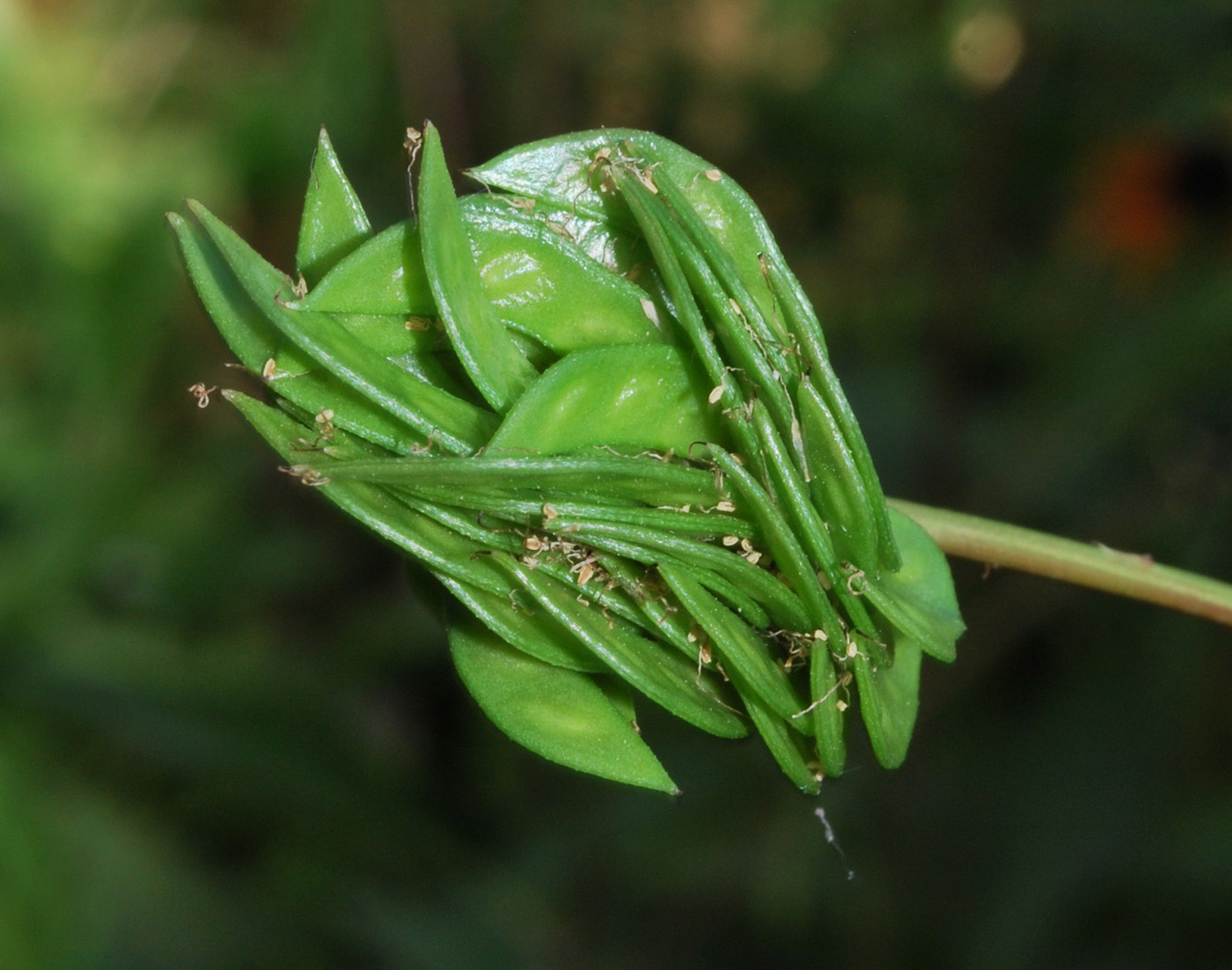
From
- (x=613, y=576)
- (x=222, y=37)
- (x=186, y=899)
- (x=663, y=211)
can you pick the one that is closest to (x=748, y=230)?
(x=663, y=211)

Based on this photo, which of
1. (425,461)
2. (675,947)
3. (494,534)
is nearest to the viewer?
(425,461)

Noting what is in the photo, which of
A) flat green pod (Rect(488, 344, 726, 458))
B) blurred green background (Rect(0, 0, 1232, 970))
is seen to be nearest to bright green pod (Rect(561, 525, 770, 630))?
flat green pod (Rect(488, 344, 726, 458))

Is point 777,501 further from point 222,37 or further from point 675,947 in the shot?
point 222,37

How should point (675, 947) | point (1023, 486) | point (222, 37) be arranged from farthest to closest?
1. point (222, 37)
2. point (1023, 486)
3. point (675, 947)

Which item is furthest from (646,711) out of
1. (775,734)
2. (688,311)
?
(688,311)

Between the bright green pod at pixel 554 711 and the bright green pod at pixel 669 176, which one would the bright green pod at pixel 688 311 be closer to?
the bright green pod at pixel 669 176

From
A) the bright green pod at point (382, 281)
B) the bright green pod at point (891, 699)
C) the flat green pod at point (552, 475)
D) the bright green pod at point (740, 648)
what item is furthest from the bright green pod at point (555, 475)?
the bright green pod at point (891, 699)

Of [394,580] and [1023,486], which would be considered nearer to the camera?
[1023,486]

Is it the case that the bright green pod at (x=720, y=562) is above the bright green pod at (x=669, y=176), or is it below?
below
